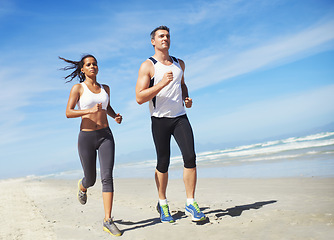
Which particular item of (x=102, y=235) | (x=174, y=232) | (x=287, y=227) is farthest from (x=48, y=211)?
(x=287, y=227)

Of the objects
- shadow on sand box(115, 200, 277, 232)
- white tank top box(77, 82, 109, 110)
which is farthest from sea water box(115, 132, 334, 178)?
white tank top box(77, 82, 109, 110)

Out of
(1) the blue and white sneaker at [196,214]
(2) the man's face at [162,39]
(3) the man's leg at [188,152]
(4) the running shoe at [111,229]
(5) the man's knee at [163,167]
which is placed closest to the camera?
(4) the running shoe at [111,229]

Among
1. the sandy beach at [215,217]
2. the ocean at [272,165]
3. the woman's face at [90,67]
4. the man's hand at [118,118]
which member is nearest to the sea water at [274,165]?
the ocean at [272,165]

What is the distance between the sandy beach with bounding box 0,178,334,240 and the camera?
11.4ft

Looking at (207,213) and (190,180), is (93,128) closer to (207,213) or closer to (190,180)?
(190,180)

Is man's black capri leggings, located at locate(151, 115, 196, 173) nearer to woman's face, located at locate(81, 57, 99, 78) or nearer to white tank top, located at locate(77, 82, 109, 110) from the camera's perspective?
white tank top, located at locate(77, 82, 109, 110)

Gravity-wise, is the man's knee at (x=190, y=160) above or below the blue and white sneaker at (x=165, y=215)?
above

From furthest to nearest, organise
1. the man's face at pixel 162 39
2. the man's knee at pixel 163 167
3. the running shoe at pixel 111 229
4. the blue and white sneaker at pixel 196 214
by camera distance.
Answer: the man's knee at pixel 163 167
the man's face at pixel 162 39
the blue and white sneaker at pixel 196 214
the running shoe at pixel 111 229

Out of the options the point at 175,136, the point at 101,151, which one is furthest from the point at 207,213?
the point at 101,151

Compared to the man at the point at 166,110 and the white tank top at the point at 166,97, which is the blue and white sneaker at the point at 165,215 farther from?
the white tank top at the point at 166,97

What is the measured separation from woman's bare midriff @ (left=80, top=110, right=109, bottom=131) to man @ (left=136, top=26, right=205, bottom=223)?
625 mm

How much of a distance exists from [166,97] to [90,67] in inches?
44.5

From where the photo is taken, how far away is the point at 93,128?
4309 millimetres

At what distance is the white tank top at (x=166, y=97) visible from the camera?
4.16m
